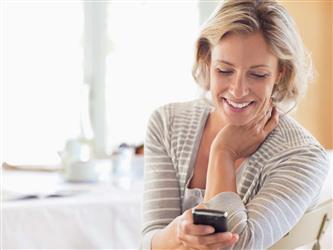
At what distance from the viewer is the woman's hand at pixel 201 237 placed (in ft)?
2.92

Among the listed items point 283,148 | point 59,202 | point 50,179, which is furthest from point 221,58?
point 50,179

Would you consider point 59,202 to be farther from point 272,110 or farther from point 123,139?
point 123,139

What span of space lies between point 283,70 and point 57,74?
5.88ft

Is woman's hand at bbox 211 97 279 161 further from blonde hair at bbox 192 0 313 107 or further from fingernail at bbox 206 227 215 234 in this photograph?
fingernail at bbox 206 227 215 234

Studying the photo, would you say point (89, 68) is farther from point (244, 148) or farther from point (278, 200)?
point (278, 200)

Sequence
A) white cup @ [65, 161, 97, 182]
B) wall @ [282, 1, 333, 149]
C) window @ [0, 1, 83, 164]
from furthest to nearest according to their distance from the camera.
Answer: wall @ [282, 1, 333, 149]
window @ [0, 1, 83, 164]
white cup @ [65, 161, 97, 182]

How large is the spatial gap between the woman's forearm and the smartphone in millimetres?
198

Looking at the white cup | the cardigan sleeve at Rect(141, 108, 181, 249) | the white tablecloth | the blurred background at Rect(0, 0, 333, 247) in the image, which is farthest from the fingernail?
the blurred background at Rect(0, 0, 333, 247)

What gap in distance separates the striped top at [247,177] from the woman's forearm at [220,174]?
1.2 inches

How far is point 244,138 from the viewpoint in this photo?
3.75ft

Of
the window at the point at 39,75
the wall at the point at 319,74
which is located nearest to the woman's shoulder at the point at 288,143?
the window at the point at 39,75

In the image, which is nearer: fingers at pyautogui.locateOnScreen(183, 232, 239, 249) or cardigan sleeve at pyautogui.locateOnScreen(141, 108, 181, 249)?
fingers at pyautogui.locateOnScreen(183, 232, 239, 249)

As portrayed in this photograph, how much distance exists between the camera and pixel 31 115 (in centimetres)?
274

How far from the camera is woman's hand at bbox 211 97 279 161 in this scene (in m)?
1.14
